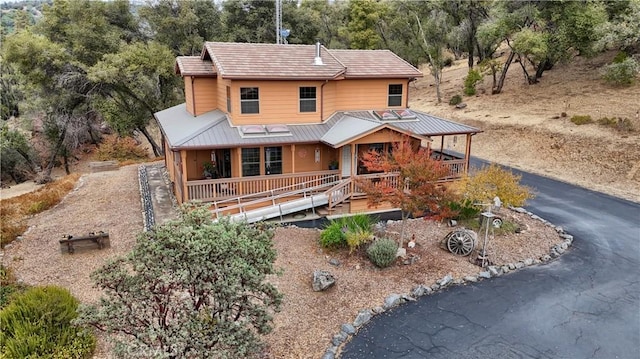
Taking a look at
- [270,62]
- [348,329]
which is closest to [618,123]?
[270,62]

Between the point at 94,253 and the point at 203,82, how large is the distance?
30.9ft

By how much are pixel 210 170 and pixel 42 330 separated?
970 cm

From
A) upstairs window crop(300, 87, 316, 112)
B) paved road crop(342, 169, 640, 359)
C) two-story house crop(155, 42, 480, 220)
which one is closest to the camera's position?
paved road crop(342, 169, 640, 359)

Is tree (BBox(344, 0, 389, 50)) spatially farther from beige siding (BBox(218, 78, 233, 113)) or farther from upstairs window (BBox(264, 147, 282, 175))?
upstairs window (BBox(264, 147, 282, 175))

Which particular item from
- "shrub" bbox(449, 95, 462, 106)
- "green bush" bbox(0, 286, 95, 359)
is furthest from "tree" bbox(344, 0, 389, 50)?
"green bush" bbox(0, 286, 95, 359)

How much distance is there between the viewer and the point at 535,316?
10094 mm

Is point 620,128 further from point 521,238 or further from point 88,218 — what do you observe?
point 88,218

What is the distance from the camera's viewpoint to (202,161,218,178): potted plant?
55.8ft

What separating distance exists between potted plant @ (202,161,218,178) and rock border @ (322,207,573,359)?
9.43m

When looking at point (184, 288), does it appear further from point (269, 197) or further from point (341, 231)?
point (269, 197)

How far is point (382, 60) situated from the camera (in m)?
20.0

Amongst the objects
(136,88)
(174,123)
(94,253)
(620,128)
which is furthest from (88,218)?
(620,128)

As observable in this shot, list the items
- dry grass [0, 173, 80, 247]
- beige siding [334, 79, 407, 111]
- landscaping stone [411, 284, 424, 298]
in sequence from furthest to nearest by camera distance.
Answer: beige siding [334, 79, 407, 111] → dry grass [0, 173, 80, 247] → landscaping stone [411, 284, 424, 298]

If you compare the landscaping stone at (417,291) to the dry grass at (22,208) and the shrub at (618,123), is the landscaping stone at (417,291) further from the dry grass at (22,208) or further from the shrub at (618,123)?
the shrub at (618,123)
